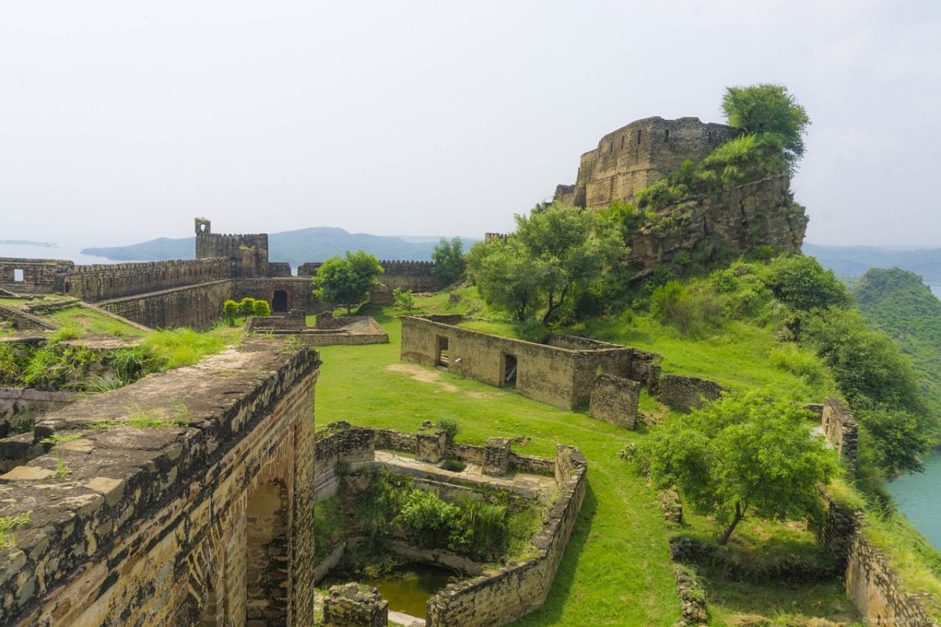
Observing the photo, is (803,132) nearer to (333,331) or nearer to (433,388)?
(433,388)

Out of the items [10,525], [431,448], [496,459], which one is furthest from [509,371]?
[10,525]

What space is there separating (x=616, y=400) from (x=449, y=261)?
3350cm

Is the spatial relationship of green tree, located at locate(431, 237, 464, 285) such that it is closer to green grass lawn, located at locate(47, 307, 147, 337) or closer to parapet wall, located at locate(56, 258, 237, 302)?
parapet wall, located at locate(56, 258, 237, 302)

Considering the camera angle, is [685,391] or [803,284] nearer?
[685,391]

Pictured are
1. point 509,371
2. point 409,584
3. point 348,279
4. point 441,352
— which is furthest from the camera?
point 348,279

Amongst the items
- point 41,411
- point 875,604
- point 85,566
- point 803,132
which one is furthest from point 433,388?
point 803,132


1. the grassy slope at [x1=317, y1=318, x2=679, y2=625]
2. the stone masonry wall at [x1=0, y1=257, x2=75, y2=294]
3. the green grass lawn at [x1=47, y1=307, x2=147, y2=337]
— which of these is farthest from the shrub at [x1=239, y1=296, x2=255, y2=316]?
the green grass lawn at [x1=47, y1=307, x2=147, y2=337]

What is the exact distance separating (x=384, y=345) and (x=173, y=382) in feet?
79.6

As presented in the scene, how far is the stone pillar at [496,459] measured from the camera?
13.5 meters

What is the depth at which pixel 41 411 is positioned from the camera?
523cm

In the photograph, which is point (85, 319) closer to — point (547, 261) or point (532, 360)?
point (532, 360)

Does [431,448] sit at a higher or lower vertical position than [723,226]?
lower

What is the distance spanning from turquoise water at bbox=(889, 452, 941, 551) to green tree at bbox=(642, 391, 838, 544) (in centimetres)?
1575

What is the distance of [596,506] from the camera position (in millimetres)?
12508
